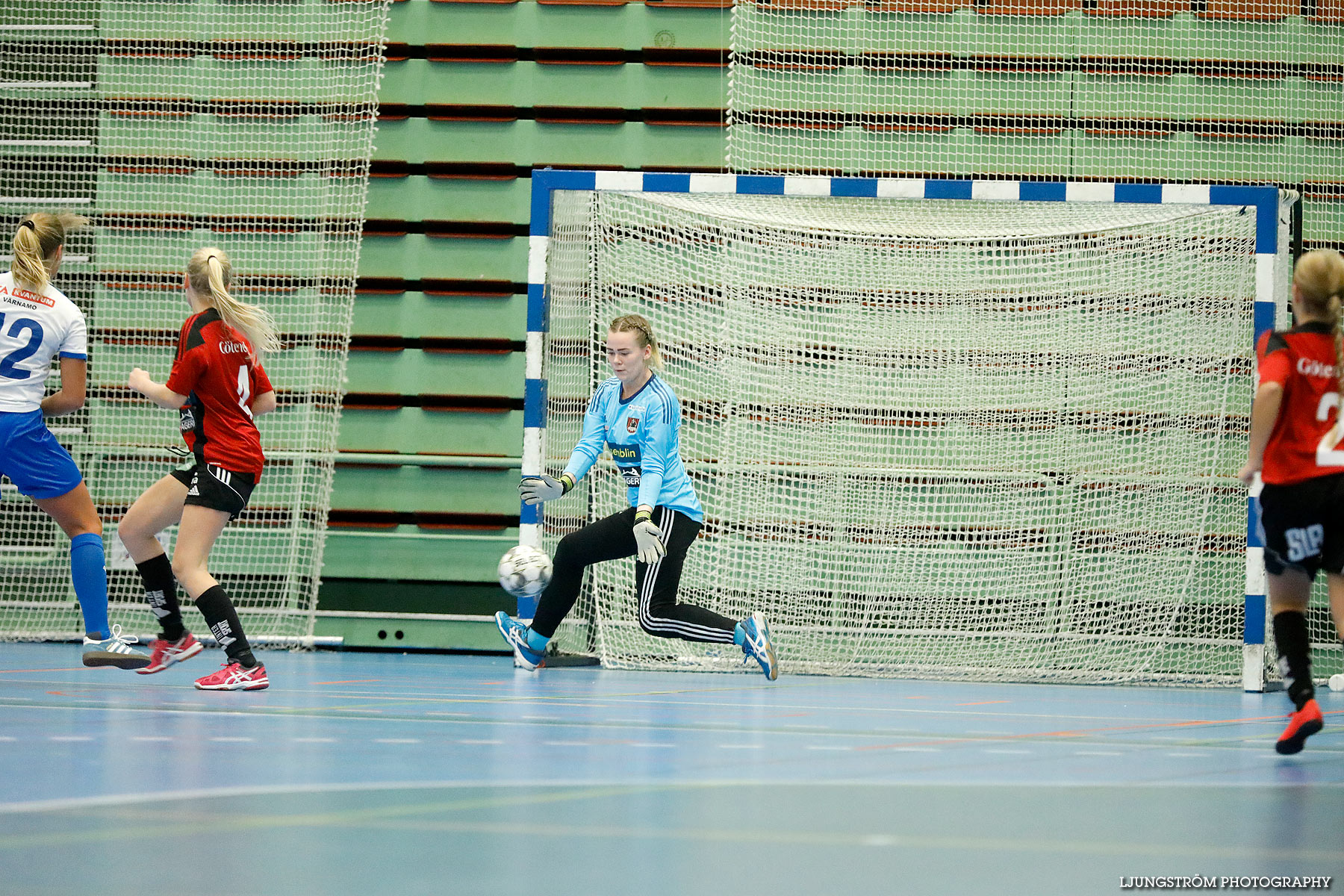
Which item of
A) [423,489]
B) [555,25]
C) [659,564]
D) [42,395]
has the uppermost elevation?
[555,25]

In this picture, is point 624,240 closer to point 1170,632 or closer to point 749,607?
point 749,607

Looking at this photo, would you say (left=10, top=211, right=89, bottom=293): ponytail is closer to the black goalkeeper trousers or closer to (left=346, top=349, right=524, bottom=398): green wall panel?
the black goalkeeper trousers

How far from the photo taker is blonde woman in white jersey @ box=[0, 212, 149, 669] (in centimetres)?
615

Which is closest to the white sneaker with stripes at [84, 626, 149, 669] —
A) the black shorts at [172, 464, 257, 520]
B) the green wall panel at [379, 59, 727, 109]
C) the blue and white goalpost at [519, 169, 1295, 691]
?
the black shorts at [172, 464, 257, 520]

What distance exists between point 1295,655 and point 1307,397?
81cm

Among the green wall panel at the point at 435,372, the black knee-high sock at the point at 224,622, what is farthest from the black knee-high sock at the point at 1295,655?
the green wall panel at the point at 435,372

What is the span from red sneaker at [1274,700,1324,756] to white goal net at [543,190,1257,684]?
12.2 feet

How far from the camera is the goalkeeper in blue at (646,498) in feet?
22.9

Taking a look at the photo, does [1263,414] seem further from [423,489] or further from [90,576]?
[423,489]

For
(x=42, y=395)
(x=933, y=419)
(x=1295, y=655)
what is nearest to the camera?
(x=1295, y=655)

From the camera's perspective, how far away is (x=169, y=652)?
6316 mm

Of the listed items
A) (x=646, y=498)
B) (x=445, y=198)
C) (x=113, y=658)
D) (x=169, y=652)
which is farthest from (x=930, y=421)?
(x=113, y=658)

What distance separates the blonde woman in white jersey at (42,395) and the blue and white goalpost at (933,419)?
262 cm

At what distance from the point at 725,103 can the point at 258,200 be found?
124 inches
